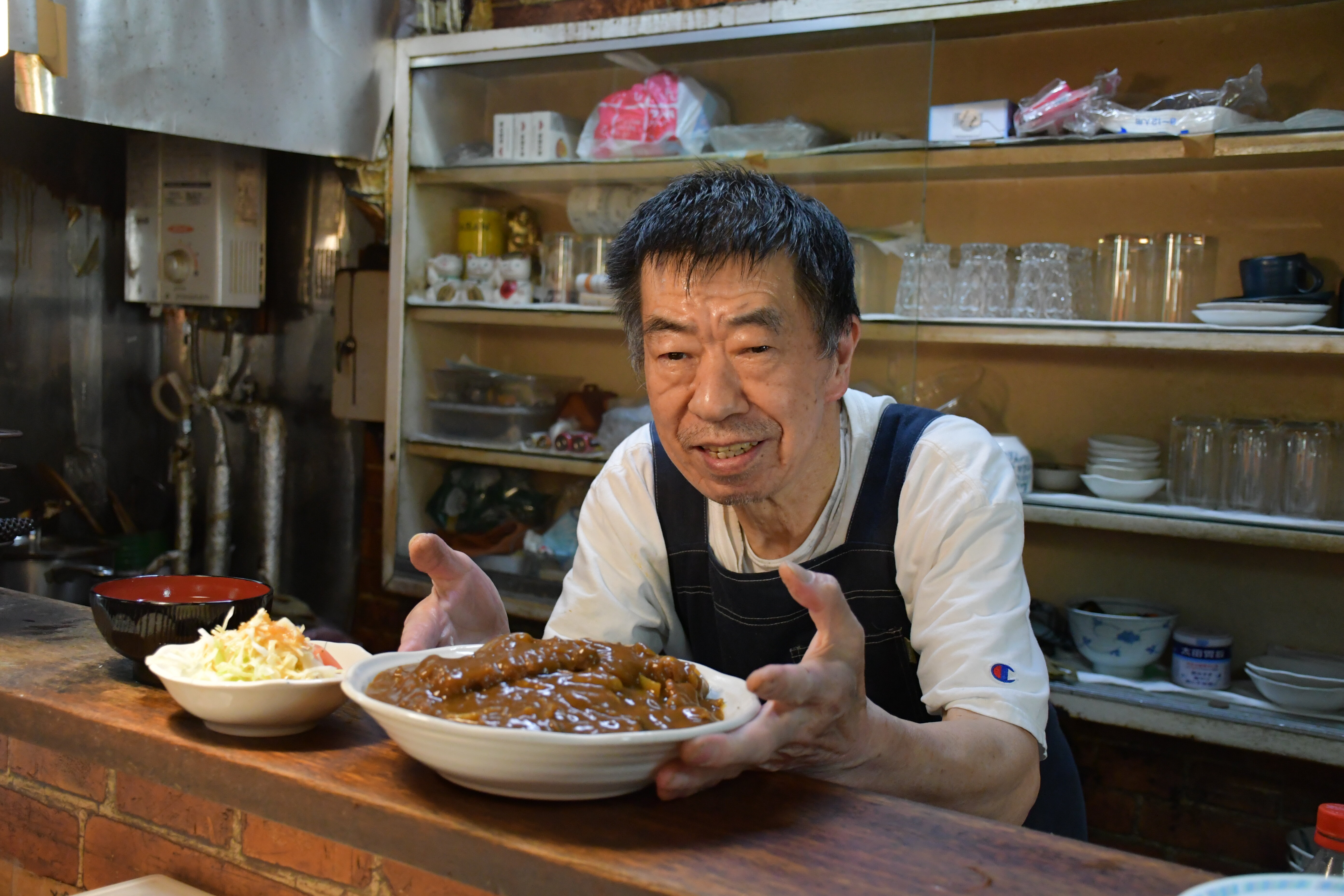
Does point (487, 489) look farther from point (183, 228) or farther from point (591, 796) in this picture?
point (591, 796)

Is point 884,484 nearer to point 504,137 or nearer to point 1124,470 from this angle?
point 1124,470

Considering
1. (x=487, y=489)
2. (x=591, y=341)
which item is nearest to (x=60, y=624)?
(x=487, y=489)

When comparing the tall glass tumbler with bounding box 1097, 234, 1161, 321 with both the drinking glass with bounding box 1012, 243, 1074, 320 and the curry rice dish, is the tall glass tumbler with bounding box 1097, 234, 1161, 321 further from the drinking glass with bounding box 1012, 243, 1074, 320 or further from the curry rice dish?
the curry rice dish

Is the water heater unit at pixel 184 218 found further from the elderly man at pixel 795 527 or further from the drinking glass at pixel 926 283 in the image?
the elderly man at pixel 795 527

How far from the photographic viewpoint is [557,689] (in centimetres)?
92

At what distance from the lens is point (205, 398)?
386 centimetres

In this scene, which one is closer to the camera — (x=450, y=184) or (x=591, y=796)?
(x=591, y=796)

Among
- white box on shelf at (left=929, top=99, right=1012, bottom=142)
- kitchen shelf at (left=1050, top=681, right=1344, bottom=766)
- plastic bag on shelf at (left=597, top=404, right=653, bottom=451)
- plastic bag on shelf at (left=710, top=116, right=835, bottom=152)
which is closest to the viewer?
kitchen shelf at (left=1050, top=681, right=1344, bottom=766)

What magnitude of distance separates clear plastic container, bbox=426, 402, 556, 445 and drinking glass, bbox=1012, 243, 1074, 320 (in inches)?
62.4

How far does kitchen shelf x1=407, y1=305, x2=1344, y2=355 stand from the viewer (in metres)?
2.46

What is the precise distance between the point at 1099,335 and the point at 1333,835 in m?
1.34

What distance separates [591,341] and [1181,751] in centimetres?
225

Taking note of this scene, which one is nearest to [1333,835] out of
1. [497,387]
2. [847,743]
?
[847,743]

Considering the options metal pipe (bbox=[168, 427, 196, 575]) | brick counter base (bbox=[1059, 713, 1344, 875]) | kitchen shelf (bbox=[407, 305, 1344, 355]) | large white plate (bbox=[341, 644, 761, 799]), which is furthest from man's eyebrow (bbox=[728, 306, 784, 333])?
metal pipe (bbox=[168, 427, 196, 575])
